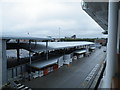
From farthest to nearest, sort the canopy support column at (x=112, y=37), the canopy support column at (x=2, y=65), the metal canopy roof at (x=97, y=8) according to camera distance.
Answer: the canopy support column at (x=2, y=65) < the metal canopy roof at (x=97, y=8) < the canopy support column at (x=112, y=37)

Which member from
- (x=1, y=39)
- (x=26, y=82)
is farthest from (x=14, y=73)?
(x=1, y=39)

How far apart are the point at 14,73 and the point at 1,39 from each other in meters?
4.02

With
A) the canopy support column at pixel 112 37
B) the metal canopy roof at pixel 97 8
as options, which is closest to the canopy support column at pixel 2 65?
the metal canopy roof at pixel 97 8

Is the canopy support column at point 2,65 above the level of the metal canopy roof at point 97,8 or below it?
below

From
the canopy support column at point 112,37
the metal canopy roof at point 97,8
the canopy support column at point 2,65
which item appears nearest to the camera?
the canopy support column at point 112,37

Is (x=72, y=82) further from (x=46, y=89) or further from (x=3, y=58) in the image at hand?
(x=3, y=58)

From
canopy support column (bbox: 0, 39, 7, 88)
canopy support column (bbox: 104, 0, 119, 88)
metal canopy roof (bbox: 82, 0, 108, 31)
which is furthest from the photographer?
canopy support column (bbox: 0, 39, 7, 88)

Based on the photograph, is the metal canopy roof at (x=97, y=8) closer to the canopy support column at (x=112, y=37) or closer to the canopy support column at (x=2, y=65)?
the canopy support column at (x=112, y=37)

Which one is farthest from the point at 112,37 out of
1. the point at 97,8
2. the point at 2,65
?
the point at 2,65

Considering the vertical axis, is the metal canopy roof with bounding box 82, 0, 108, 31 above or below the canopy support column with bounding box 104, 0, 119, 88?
above

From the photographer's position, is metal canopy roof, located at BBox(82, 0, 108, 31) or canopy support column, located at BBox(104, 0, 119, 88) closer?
canopy support column, located at BBox(104, 0, 119, 88)

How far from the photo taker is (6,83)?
14.4m

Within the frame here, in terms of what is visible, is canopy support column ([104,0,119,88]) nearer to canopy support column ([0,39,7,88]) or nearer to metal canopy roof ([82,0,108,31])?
metal canopy roof ([82,0,108,31])

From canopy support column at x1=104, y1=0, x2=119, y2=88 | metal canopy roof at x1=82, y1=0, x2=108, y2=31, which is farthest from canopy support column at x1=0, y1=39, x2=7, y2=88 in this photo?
canopy support column at x1=104, y1=0, x2=119, y2=88
